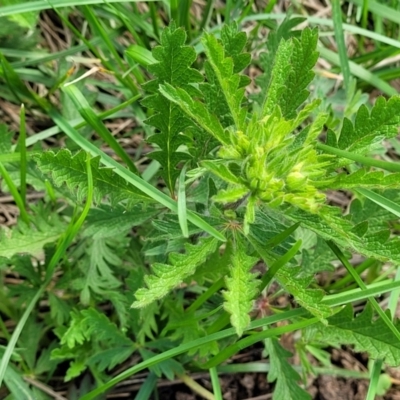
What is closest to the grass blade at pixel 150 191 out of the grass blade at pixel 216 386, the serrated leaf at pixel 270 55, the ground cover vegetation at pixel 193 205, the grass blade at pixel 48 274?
the ground cover vegetation at pixel 193 205

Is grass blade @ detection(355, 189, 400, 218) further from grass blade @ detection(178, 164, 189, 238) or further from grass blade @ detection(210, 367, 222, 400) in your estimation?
grass blade @ detection(210, 367, 222, 400)

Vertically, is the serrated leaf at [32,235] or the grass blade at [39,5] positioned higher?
the grass blade at [39,5]

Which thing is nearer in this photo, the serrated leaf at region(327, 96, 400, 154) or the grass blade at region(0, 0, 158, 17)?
the serrated leaf at region(327, 96, 400, 154)

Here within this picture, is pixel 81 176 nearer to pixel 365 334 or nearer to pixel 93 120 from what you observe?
pixel 93 120

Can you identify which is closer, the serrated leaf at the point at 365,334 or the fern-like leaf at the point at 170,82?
the fern-like leaf at the point at 170,82

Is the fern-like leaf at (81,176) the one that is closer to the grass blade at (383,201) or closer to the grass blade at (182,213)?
the grass blade at (182,213)

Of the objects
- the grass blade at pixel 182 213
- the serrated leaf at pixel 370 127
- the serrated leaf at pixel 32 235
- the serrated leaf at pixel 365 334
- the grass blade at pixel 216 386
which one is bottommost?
the grass blade at pixel 216 386

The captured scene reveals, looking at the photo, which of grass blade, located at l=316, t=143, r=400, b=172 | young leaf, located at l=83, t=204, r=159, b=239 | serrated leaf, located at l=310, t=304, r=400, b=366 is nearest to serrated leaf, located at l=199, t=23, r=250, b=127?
grass blade, located at l=316, t=143, r=400, b=172
